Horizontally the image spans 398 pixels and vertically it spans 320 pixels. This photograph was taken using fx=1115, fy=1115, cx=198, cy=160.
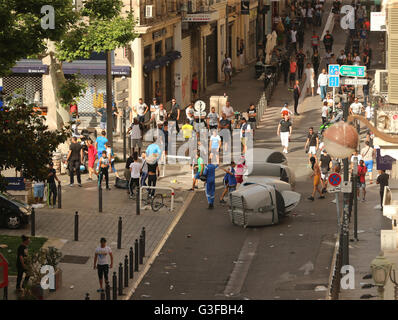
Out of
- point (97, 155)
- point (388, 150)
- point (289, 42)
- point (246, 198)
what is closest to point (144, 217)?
point (246, 198)

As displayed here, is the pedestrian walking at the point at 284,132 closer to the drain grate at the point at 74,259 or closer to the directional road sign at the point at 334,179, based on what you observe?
the directional road sign at the point at 334,179

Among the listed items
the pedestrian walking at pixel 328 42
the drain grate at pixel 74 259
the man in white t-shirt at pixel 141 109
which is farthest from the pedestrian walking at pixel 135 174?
the pedestrian walking at pixel 328 42

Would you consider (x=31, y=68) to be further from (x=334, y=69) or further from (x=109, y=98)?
(x=334, y=69)

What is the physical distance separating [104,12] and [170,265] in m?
13.1

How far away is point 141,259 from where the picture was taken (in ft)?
93.1

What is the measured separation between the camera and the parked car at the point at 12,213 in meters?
31.1

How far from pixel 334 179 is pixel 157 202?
23.4 feet

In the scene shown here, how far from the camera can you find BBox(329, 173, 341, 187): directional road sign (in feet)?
94.6

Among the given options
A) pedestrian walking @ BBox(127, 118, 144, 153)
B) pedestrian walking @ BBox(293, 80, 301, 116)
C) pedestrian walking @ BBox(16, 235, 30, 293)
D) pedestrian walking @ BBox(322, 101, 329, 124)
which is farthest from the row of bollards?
pedestrian walking @ BBox(293, 80, 301, 116)

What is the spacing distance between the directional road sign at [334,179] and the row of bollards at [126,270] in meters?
5.04

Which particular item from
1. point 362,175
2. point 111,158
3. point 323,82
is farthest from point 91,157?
point 323,82

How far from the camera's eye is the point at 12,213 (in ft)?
102

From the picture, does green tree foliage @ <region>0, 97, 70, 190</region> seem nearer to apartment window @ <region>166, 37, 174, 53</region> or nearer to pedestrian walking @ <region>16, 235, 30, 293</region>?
pedestrian walking @ <region>16, 235, 30, 293</region>
